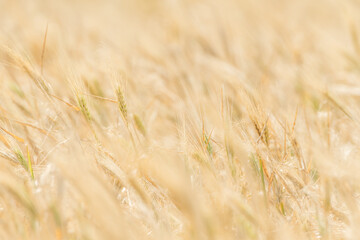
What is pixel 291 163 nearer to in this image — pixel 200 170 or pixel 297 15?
pixel 200 170

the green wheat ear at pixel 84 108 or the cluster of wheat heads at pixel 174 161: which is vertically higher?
the green wheat ear at pixel 84 108

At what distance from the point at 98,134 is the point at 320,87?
582mm

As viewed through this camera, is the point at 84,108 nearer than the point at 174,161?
No

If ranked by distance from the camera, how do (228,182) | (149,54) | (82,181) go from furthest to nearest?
(149,54), (228,182), (82,181)

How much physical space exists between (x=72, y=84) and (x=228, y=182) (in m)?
0.42

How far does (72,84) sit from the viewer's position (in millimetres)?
959

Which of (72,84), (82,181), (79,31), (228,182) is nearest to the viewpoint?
(82,181)

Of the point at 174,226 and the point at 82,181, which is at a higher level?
the point at 82,181

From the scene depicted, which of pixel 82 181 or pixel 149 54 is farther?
pixel 149 54

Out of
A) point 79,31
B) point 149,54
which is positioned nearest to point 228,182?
point 149,54

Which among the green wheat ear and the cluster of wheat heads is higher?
the green wheat ear

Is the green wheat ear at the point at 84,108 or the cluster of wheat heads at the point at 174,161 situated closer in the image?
the cluster of wheat heads at the point at 174,161

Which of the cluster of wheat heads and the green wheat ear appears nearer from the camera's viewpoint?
the cluster of wheat heads

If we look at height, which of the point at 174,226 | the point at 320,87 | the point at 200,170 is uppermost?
the point at 320,87
